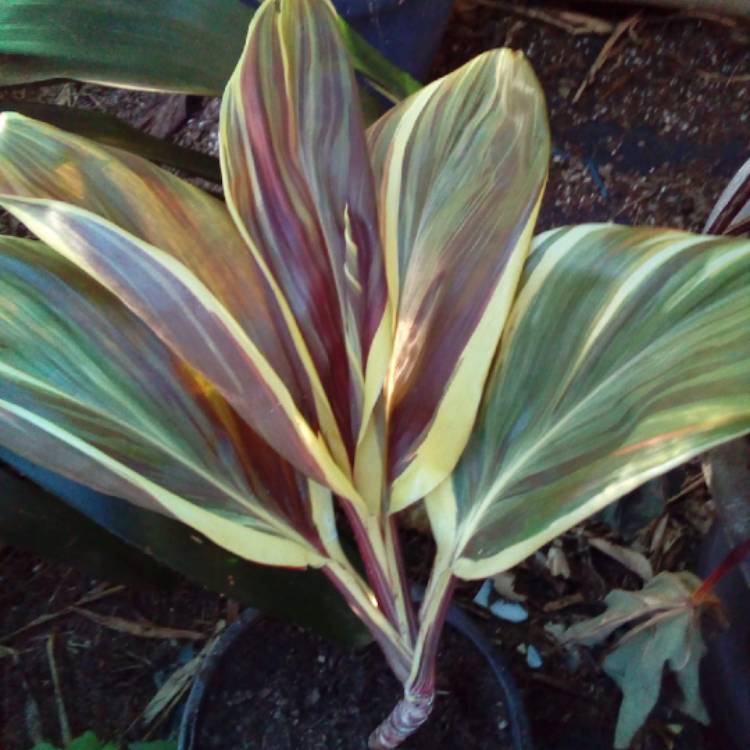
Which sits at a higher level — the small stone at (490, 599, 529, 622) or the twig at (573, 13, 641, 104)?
the twig at (573, 13, 641, 104)

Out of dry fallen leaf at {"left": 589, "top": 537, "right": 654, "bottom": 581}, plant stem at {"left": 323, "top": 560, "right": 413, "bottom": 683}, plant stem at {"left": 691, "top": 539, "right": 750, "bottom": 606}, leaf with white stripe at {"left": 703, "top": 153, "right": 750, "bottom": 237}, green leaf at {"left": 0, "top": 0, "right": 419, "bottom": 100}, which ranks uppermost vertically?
green leaf at {"left": 0, "top": 0, "right": 419, "bottom": 100}

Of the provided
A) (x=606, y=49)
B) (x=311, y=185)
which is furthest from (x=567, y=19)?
(x=311, y=185)

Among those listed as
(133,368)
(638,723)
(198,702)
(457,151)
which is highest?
(457,151)

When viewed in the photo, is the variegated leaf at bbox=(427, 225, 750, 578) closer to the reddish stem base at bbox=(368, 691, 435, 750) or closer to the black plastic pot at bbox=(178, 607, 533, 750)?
the reddish stem base at bbox=(368, 691, 435, 750)

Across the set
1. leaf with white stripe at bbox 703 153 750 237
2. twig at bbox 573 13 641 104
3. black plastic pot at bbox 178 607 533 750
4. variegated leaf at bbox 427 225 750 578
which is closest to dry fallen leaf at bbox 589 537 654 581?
black plastic pot at bbox 178 607 533 750

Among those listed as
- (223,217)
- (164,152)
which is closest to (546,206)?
(164,152)

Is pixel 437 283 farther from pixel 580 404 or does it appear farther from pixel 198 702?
pixel 198 702
